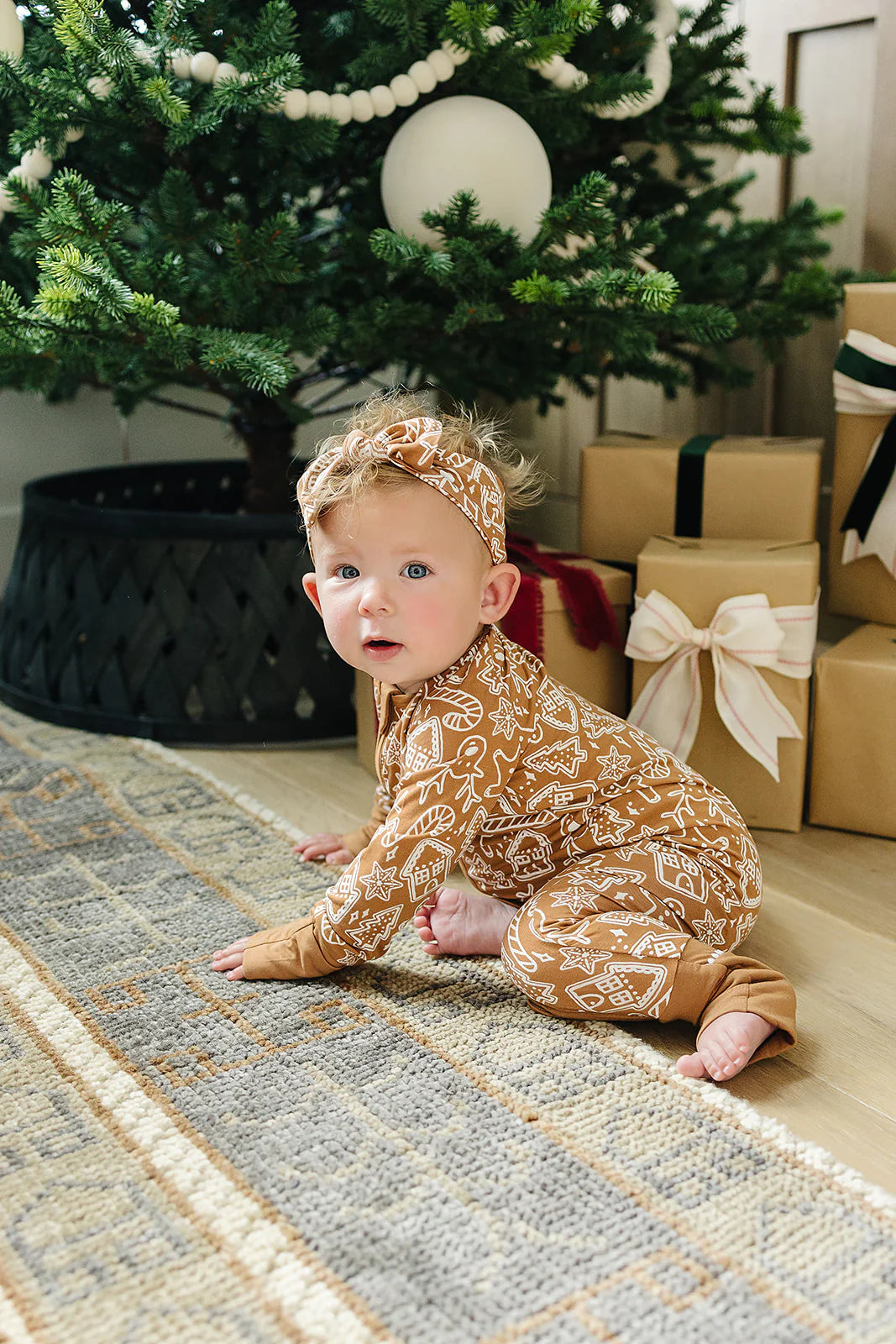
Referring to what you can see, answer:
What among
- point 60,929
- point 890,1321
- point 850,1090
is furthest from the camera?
point 60,929

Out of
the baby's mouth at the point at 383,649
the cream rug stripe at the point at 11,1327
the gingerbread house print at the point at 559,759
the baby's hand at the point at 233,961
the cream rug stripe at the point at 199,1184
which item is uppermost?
the baby's mouth at the point at 383,649

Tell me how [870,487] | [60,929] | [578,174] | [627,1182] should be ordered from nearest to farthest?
[627,1182], [60,929], [870,487], [578,174]

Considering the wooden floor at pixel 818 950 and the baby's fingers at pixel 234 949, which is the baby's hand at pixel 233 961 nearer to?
the baby's fingers at pixel 234 949

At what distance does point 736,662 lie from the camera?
1215 mm

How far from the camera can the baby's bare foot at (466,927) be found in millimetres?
993

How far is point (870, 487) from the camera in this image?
4.32 feet

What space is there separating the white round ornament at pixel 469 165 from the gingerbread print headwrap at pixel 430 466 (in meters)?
0.36

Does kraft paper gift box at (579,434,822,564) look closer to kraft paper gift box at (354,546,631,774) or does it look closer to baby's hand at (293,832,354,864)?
kraft paper gift box at (354,546,631,774)

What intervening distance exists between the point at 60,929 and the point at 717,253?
1.12 m

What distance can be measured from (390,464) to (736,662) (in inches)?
18.8

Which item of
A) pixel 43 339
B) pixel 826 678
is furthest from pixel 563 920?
pixel 43 339

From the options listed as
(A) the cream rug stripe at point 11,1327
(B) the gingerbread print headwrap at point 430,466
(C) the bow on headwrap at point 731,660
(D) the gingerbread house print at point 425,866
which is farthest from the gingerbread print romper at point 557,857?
(A) the cream rug stripe at point 11,1327

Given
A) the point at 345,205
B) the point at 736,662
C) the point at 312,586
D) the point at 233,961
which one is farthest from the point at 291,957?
the point at 345,205

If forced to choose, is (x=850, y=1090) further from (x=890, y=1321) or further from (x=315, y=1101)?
(x=315, y=1101)
